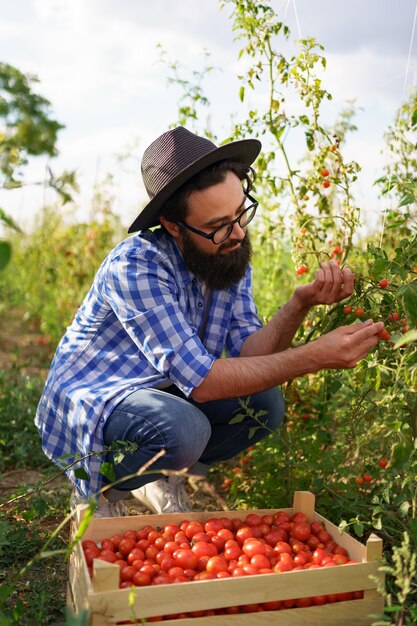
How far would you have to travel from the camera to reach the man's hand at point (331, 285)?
2.30 m

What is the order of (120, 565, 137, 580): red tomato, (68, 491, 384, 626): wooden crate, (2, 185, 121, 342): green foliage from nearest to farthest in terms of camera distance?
(68, 491, 384, 626): wooden crate < (120, 565, 137, 580): red tomato < (2, 185, 121, 342): green foliage

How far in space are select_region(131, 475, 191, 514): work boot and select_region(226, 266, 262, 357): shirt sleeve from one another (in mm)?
530

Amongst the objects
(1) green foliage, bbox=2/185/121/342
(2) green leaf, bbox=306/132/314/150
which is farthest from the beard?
(1) green foliage, bbox=2/185/121/342

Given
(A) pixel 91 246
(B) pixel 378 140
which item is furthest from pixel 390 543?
(A) pixel 91 246

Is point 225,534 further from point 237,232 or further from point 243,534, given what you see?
point 237,232

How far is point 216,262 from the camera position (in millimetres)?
2500

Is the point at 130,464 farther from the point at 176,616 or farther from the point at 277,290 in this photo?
the point at 277,290

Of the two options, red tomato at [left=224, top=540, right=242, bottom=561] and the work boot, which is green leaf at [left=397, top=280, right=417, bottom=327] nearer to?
red tomato at [left=224, top=540, right=242, bottom=561]

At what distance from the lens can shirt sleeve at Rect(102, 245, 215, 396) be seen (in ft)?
7.38

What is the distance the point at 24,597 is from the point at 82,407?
60cm

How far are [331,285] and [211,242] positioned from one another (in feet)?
1.44

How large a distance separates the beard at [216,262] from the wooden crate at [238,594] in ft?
3.12

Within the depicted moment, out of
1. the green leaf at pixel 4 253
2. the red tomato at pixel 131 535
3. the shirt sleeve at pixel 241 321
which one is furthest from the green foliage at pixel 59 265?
the green leaf at pixel 4 253

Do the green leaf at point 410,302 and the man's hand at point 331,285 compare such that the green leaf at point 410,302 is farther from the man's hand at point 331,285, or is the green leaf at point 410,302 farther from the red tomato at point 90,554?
the red tomato at point 90,554
